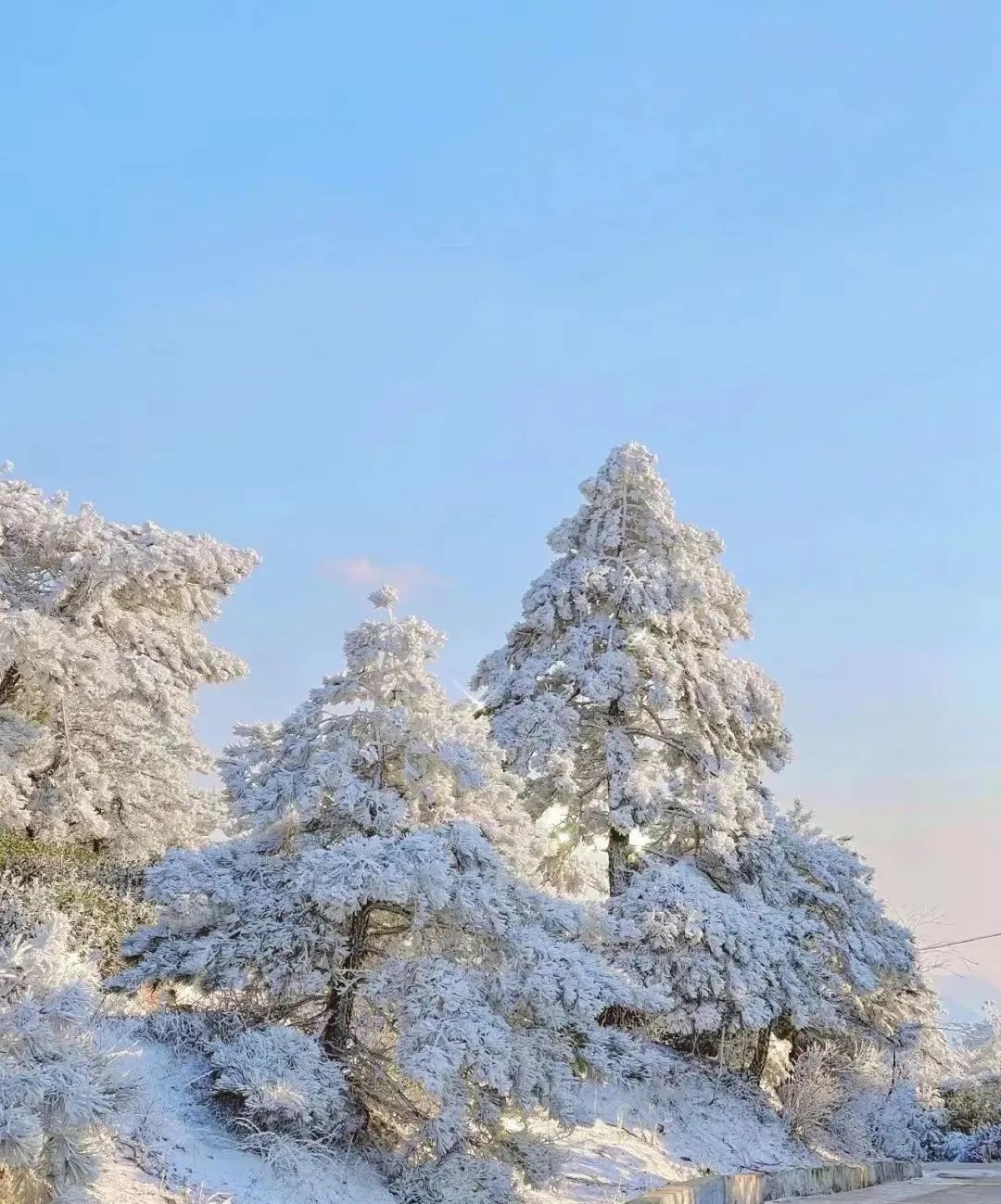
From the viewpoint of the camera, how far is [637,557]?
63.3ft

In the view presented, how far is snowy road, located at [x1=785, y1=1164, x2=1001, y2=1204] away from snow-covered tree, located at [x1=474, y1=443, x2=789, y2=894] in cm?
514

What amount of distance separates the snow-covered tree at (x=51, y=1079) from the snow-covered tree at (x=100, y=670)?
411 inches

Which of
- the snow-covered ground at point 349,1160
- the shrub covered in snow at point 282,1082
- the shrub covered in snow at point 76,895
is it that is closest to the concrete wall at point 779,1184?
the snow-covered ground at point 349,1160

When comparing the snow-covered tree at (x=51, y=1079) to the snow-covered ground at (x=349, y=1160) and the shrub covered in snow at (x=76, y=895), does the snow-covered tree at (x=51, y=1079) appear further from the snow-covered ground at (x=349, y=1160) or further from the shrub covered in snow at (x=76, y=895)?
the shrub covered in snow at (x=76, y=895)

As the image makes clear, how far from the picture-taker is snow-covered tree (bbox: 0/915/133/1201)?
5.80 m

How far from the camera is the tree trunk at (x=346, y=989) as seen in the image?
9.49 m

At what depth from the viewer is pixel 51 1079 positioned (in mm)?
5957

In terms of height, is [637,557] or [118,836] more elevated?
[637,557]

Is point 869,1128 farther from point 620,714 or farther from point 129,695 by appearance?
point 129,695

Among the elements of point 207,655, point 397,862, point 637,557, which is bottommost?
point 397,862

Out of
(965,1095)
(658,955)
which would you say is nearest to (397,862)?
(658,955)

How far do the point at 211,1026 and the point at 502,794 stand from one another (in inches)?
128

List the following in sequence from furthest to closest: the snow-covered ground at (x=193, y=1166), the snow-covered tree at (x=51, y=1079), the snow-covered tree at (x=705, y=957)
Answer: the snow-covered tree at (x=705, y=957) < the snow-covered ground at (x=193, y=1166) < the snow-covered tree at (x=51, y=1079)

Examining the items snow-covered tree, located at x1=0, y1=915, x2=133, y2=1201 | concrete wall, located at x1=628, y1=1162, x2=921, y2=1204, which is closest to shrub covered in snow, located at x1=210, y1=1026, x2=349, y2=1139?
snow-covered tree, located at x1=0, y1=915, x2=133, y2=1201
